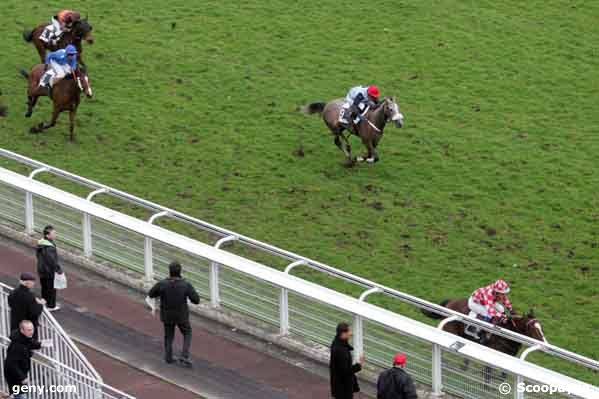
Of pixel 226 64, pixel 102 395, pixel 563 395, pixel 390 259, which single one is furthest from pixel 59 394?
pixel 226 64

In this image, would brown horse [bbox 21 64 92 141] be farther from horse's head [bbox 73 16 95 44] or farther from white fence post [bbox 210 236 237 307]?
white fence post [bbox 210 236 237 307]

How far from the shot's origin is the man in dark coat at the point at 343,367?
12.9 metres

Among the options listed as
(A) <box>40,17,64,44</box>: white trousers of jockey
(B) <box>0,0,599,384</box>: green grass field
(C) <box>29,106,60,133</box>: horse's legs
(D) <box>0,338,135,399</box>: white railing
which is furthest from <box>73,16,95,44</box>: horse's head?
(D) <box>0,338,135,399</box>: white railing

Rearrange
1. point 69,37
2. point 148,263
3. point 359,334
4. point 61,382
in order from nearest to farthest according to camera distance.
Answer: point 61,382, point 359,334, point 148,263, point 69,37

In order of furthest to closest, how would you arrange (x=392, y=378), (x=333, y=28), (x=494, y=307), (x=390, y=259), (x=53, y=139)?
(x=333, y=28) < (x=53, y=139) < (x=390, y=259) < (x=494, y=307) < (x=392, y=378)

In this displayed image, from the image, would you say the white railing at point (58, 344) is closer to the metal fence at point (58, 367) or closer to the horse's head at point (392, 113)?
the metal fence at point (58, 367)

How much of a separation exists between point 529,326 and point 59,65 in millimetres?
9328

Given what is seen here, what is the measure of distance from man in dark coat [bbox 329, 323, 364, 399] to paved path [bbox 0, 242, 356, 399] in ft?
2.00

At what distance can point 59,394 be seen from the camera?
41.7 feet

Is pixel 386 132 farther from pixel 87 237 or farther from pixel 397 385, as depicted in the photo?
pixel 397 385

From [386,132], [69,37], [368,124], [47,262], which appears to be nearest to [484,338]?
[47,262]

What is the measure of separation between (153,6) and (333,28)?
3.43 meters

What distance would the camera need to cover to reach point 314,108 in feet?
70.8

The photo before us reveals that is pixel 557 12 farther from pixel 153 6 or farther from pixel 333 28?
pixel 153 6
